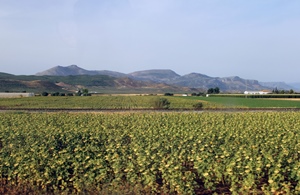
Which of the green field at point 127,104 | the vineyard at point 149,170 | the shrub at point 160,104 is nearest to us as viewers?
the vineyard at point 149,170

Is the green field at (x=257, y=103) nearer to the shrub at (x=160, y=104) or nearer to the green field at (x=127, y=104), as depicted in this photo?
the green field at (x=127, y=104)

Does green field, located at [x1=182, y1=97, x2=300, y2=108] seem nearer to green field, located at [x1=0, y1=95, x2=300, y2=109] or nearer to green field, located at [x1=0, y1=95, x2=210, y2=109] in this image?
green field, located at [x1=0, y1=95, x2=300, y2=109]

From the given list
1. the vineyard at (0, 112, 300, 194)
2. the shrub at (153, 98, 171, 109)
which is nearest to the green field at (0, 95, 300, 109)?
the shrub at (153, 98, 171, 109)

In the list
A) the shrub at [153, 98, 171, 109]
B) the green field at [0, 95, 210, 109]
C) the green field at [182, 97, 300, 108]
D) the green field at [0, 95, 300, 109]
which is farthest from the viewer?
the green field at [182, 97, 300, 108]

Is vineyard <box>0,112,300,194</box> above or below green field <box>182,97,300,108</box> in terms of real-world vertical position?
below

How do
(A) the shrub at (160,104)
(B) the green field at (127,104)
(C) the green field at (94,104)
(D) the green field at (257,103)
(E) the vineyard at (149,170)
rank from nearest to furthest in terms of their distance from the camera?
(E) the vineyard at (149,170) < (A) the shrub at (160,104) < (C) the green field at (94,104) < (B) the green field at (127,104) < (D) the green field at (257,103)

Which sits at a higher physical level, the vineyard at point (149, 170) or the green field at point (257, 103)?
the green field at point (257, 103)

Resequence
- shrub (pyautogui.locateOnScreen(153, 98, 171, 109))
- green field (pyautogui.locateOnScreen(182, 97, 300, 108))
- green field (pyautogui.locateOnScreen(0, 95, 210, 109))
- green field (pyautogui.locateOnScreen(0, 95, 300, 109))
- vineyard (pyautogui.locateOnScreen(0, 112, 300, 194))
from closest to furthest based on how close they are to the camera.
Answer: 1. vineyard (pyautogui.locateOnScreen(0, 112, 300, 194))
2. shrub (pyautogui.locateOnScreen(153, 98, 171, 109))
3. green field (pyautogui.locateOnScreen(0, 95, 210, 109))
4. green field (pyautogui.locateOnScreen(0, 95, 300, 109))
5. green field (pyautogui.locateOnScreen(182, 97, 300, 108))

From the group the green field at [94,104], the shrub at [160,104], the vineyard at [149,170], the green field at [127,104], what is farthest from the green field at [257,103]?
the vineyard at [149,170]

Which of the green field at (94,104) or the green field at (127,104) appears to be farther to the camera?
the green field at (127,104)

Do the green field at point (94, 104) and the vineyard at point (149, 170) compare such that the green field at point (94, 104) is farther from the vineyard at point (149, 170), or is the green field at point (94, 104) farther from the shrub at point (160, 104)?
the vineyard at point (149, 170)

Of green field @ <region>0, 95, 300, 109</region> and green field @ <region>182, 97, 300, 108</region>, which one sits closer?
green field @ <region>0, 95, 300, 109</region>

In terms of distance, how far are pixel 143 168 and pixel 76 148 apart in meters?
2.93

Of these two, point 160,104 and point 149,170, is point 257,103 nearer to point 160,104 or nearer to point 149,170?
point 160,104
